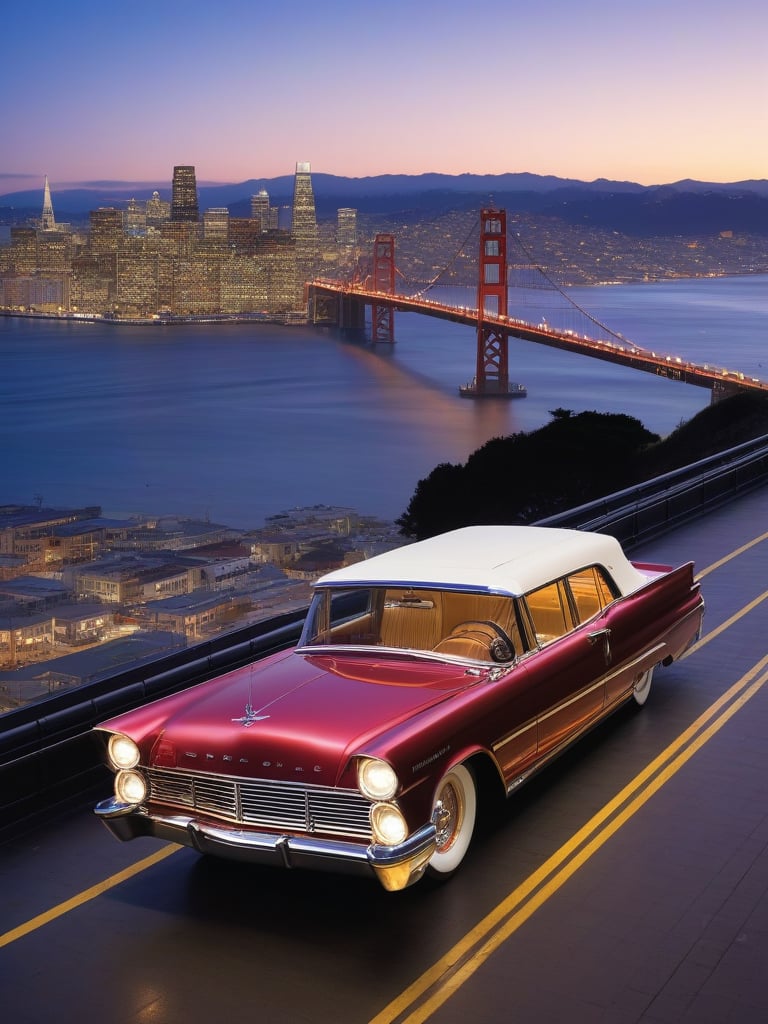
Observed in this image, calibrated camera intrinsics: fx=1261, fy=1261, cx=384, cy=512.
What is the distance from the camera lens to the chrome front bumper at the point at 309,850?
4832 millimetres

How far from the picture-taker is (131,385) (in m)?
128

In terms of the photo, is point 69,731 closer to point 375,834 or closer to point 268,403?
point 375,834

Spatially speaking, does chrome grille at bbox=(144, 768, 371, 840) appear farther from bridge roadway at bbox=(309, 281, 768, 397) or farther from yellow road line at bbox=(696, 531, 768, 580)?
bridge roadway at bbox=(309, 281, 768, 397)

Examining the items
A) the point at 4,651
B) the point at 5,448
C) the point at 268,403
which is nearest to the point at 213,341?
the point at 268,403

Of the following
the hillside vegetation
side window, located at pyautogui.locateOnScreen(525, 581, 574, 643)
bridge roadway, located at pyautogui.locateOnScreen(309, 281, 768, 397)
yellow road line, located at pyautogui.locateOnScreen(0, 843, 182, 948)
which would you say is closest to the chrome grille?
yellow road line, located at pyautogui.locateOnScreen(0, 843, 182, 948)

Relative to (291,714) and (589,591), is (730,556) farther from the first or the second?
(291,714)

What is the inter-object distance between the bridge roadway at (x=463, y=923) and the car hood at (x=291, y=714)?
66 cm

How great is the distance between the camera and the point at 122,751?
17.9 feet

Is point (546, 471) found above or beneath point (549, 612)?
beneath

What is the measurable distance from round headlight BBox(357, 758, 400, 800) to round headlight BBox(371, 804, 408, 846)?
1.9 inches

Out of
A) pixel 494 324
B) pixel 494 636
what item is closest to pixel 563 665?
pixel 494 636

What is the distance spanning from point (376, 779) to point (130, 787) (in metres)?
1.17

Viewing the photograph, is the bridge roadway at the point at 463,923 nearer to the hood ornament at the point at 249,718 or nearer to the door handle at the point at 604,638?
the door handle at the point at 604,638

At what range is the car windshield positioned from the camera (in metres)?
5.98
